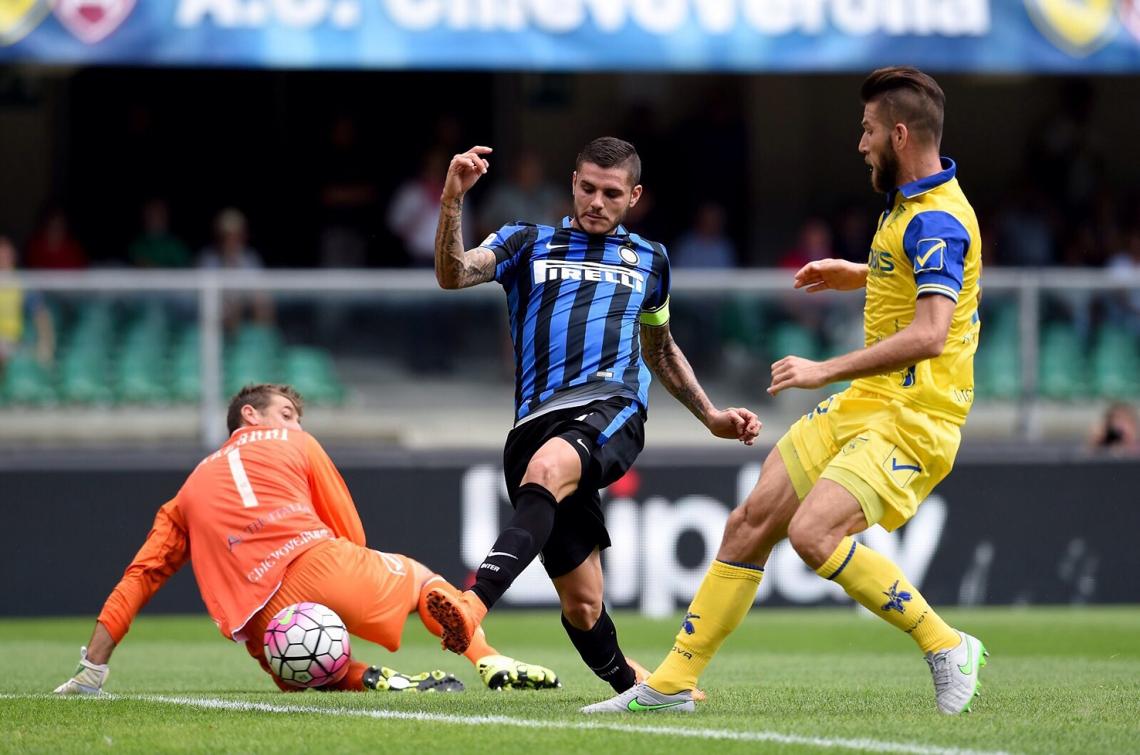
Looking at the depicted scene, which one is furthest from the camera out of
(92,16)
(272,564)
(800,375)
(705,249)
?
(705,249)

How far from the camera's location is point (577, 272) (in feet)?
20.7

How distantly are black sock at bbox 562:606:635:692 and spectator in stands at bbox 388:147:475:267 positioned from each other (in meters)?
8.35

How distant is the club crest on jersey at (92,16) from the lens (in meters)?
12.6

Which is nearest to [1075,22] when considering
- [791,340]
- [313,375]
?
[791,340]

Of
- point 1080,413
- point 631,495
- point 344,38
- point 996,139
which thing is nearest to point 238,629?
point 631,495

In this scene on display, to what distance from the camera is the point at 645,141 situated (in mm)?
16219

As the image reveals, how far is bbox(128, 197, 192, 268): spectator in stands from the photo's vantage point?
1437 cm

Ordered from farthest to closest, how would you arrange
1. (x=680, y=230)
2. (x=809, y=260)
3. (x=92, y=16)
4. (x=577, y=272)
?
(x=680, y=230) → (x=809, y=260) → (x=92, y=16) → (x=577, y=272)

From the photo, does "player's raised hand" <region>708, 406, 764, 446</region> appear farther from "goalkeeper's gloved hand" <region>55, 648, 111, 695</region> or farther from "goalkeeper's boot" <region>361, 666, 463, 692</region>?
"goalkeeper's gloved hand" <region>55, 648, 111, 695</region>

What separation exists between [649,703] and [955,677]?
1.01 m

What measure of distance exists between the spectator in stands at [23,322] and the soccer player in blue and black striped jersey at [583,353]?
6830 millimetres

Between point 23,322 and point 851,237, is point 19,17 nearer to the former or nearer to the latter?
point 23,322

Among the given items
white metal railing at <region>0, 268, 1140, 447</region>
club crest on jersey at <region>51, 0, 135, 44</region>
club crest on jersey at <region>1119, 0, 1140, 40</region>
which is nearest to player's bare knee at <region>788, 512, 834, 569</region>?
white metal railing at <region>0, 268, 1140, 447</region>

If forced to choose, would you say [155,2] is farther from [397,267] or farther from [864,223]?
[864,223]
